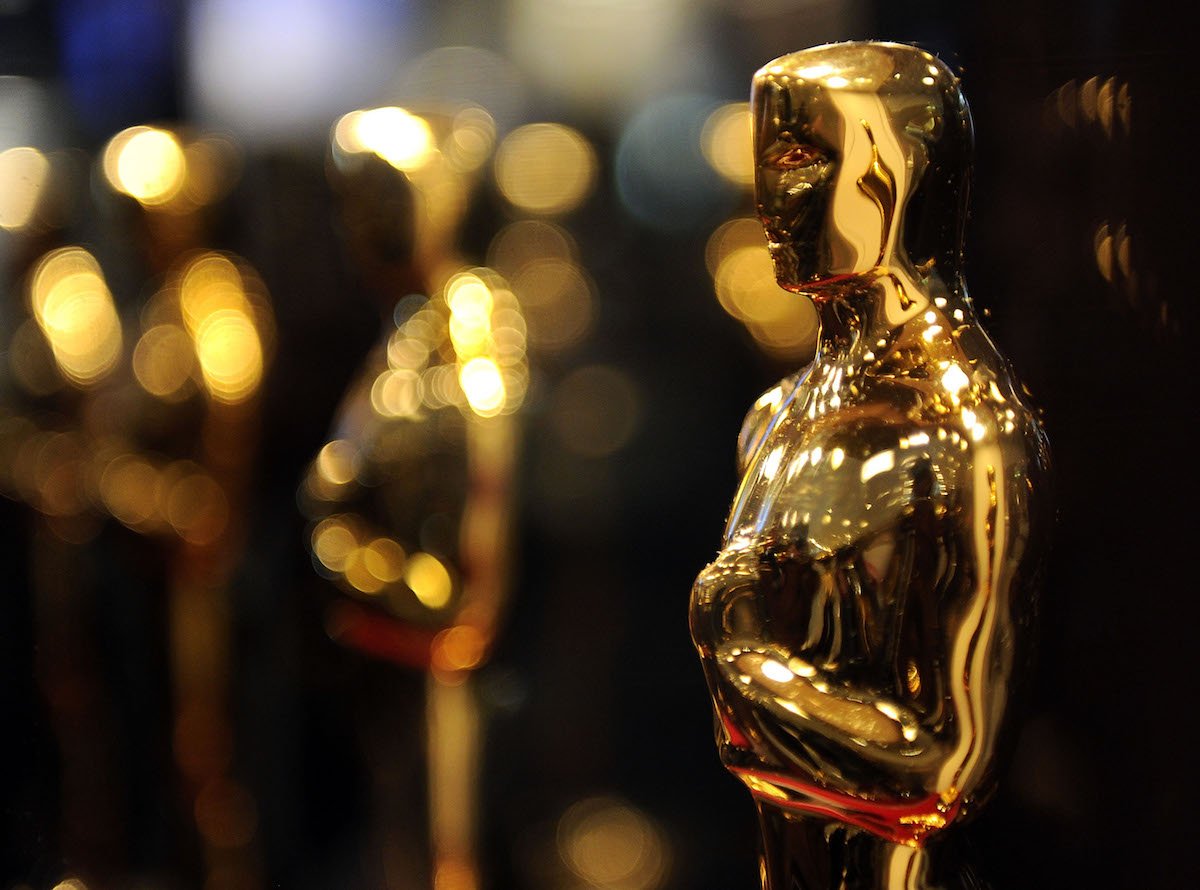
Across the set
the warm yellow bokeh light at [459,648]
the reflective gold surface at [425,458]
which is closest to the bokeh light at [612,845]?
the reflective gold surface at [425,458]

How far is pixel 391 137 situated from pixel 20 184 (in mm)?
731

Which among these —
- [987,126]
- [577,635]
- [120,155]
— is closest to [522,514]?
[577,635]

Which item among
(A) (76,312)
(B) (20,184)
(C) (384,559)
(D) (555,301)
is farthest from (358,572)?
(B) (20,184)

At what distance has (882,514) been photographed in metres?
0.73

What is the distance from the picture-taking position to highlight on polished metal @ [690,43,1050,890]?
0.73 m

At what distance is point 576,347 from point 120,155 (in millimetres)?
531

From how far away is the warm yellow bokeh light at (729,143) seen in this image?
1675 mm

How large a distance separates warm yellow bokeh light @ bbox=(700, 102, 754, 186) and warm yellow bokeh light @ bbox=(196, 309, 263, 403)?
1.81 ft

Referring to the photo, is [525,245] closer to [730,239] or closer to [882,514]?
[730,239]

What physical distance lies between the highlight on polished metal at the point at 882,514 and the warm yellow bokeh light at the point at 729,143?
924 millimetres

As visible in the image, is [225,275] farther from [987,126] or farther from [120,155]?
[987,126]

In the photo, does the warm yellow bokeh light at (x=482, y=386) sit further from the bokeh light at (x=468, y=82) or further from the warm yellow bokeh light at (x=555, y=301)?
the bokeh light at (x=468, y=82)

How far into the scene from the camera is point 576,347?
5.88 ft

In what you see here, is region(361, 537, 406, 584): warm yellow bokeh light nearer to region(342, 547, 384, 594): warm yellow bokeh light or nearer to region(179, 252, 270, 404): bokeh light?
region(342, 547, 384, 594): warm yellow bokeh light
